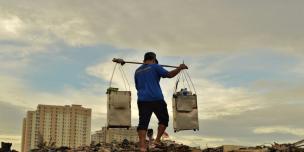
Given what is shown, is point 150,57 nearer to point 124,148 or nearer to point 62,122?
point 124,148

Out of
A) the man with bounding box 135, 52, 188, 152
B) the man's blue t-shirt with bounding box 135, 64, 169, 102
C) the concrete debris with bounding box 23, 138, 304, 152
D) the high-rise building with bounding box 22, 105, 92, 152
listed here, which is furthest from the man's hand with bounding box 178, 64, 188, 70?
the high-rise building with bounding box 22, 105, 92, 152

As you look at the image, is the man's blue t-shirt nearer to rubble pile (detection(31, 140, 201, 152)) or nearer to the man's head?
the man's head

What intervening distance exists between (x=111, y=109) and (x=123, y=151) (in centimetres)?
117

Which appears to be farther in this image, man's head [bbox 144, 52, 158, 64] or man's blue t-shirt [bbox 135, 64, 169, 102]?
man's head [bbox 144, 52, 158, 64]

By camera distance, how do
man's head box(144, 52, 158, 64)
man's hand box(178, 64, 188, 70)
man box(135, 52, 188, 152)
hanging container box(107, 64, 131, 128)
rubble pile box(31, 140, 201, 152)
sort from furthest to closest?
hanging container box(107, 64, 131, 128)
rubble pile box(31, 140, 201, 152)
man's head box(144, 52, 158, 64)
man's hand box(178, 64, 188, 70)
man box(135, 52, 188, 152)

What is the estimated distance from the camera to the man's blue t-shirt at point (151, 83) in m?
11.4

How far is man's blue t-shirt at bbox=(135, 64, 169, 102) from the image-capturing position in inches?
447

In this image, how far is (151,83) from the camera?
11.3 m

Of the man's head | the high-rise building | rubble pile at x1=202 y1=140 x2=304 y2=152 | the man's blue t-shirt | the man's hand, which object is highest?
the high-rise building

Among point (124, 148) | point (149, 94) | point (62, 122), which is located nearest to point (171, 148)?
point (124, 148)

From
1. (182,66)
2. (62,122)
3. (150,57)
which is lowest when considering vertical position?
(182,66)

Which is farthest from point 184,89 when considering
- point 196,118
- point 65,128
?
point 65,128

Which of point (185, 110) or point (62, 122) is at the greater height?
point (62, 122)

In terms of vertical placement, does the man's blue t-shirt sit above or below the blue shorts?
above
